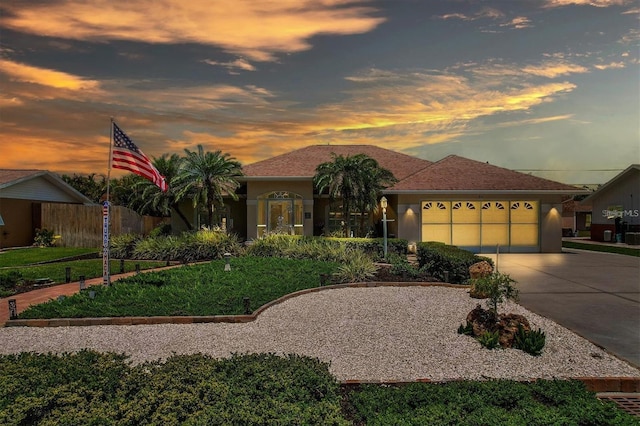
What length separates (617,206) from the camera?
3234 centimetres

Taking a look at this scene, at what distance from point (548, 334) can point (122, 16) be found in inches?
475

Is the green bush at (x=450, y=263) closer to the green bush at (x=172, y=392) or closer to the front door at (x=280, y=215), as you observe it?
the green bush at (x=172, y=392)

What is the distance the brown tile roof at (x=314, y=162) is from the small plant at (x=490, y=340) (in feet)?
56.4

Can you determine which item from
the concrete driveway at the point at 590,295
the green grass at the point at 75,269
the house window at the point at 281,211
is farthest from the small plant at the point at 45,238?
the concrete driveway at the point at 590,295

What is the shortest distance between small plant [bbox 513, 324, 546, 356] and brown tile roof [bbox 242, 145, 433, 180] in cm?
1736

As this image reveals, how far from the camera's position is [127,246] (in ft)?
68.6

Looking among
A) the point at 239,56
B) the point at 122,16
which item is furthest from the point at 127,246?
the point at 122,16

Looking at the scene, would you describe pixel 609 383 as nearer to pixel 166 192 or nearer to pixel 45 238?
pixel 166 192

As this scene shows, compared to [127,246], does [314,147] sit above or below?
above

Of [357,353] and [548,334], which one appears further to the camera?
[548,334]

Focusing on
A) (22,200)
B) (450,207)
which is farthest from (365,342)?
(22,200)

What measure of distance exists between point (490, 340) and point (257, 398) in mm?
4059

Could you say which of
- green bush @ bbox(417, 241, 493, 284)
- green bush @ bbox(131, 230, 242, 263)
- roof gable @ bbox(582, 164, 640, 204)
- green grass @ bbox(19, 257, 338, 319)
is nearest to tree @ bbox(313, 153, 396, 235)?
green bush @ bbox(131, 230, 242, 263)

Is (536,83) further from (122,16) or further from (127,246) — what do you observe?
(127,246)
